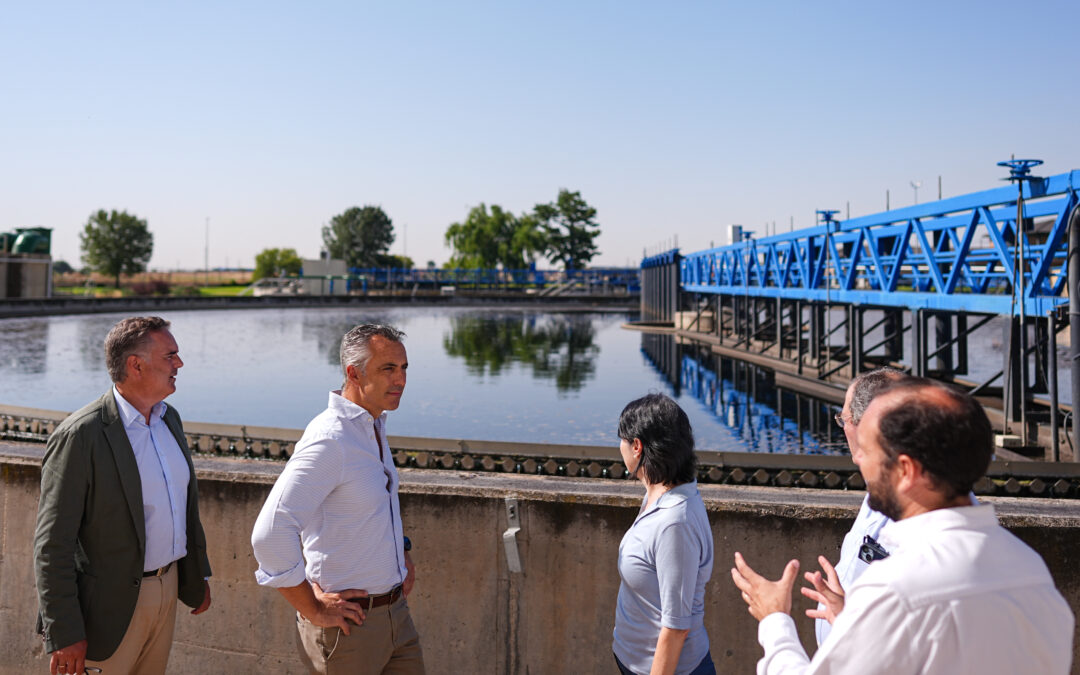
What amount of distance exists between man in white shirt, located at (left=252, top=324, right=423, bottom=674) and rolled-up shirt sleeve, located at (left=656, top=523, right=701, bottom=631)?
3.11ft

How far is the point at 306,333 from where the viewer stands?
3944cm

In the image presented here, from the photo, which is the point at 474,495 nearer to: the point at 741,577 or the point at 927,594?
the point at 741,577

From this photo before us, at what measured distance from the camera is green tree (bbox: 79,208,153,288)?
8506cm

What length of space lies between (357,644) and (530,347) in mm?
30407

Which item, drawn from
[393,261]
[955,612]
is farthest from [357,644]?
[393,261]

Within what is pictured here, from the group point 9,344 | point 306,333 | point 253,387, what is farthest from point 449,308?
point 253,387

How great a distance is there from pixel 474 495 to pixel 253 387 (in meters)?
19.1

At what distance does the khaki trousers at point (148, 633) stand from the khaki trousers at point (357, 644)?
55 centimetres

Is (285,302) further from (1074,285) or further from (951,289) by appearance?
(1074,285)

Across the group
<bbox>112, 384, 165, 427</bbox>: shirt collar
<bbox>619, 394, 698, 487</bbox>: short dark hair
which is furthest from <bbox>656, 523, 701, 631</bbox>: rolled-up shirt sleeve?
<bbox>112, 384, 165, 427</bbox>: shirt collar

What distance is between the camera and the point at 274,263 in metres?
119

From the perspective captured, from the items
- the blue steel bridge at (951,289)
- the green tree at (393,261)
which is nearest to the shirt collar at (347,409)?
the blue steel bridge at (951,289)

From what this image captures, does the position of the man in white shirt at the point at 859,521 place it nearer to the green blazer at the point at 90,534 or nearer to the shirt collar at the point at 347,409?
the shirt collar at the point at 347,409

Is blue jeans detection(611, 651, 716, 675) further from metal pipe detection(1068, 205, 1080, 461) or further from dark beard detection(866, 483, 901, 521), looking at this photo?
metal pipe detection(1068, 205, 1080, 461)
